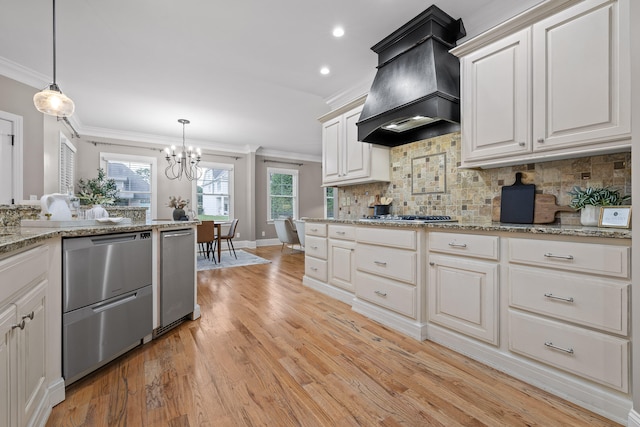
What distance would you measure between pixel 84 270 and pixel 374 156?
2.75 m

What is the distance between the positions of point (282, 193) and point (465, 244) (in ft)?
21.8

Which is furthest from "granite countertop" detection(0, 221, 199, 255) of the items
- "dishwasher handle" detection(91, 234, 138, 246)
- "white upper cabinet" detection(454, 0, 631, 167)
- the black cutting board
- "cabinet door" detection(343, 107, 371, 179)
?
the black cutting board

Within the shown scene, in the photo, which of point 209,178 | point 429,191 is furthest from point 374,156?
point 209,178

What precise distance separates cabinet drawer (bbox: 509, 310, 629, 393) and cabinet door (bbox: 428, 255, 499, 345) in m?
0.14

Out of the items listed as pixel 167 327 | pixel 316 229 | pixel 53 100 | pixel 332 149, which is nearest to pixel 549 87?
pixel 332 149

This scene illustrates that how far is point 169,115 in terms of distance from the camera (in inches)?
197

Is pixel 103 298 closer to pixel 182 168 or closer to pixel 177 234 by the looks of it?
pixel 177 234

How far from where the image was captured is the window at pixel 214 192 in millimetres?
6934

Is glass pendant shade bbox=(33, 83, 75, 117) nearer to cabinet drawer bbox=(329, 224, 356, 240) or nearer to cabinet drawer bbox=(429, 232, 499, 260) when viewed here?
cabinet drawer bbox=(329, 224, 356, 240)

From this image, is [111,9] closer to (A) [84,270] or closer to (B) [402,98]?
(A) [84,270]

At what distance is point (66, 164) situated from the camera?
486cm

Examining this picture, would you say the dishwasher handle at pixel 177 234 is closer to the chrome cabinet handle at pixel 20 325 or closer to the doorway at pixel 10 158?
the chrome cabinet handle at pixel 20 325

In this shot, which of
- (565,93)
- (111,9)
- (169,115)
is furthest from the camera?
(169,115)

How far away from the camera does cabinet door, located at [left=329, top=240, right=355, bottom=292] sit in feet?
9.89
